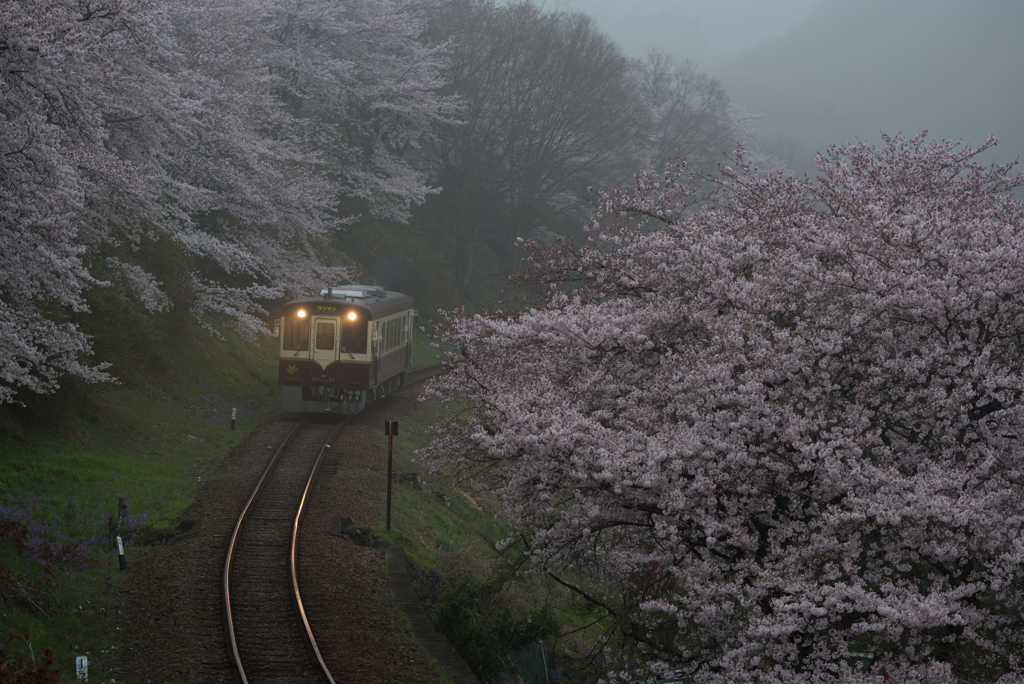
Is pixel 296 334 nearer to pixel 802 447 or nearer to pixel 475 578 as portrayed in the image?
pixel 475 578

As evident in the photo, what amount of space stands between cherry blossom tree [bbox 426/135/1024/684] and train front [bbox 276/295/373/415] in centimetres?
1077

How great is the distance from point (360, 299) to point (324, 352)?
5.50 ft

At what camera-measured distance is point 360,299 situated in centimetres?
1981

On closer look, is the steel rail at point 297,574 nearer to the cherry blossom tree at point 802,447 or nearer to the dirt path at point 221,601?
the dirt path at point 221,601

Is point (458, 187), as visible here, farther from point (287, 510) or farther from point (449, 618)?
point (449, 618)

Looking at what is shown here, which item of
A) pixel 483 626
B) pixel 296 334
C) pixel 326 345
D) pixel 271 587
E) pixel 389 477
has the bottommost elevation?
pixel 483 626

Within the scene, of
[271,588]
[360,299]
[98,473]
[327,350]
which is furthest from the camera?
[360,299]

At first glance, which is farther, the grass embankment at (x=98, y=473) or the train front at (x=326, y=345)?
the train front at (x=326, y=345)

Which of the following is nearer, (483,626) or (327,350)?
(483,626)

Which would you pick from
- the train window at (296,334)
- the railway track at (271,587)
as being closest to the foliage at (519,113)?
the train window at (296,334)

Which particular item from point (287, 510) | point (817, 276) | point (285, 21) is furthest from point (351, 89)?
point (817, 276)

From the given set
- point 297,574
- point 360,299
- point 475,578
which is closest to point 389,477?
point 475,578

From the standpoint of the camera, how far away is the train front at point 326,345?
19.0 metres

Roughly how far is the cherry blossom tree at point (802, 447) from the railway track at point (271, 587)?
8.79 feet
